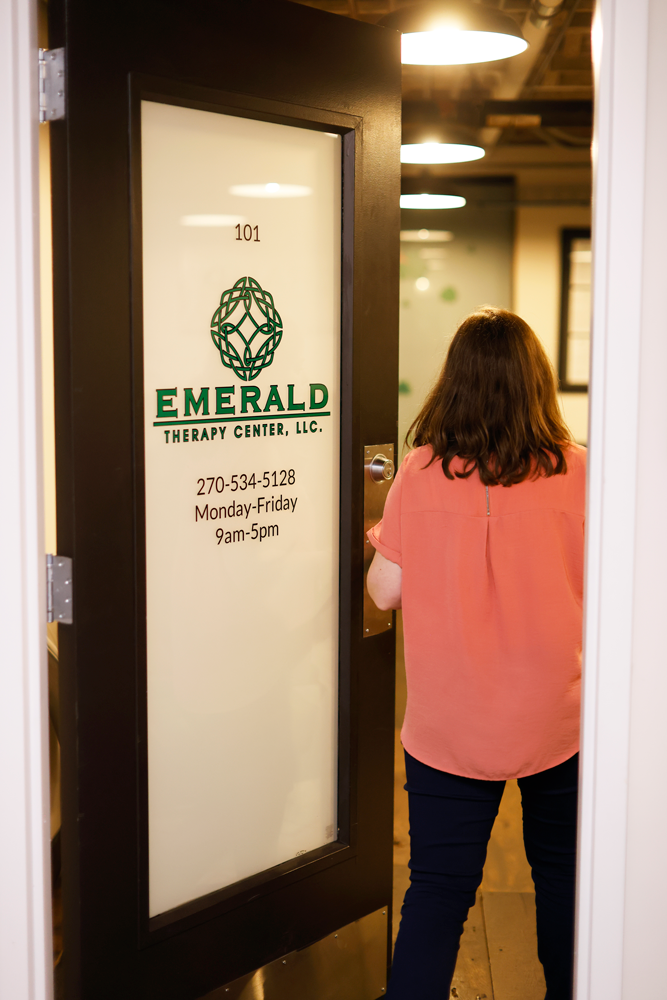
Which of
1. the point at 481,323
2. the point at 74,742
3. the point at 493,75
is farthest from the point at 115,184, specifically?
the point at 493,75

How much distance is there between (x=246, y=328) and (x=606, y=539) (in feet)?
2.82

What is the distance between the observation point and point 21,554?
52.8 inches

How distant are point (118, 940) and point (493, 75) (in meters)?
4.29

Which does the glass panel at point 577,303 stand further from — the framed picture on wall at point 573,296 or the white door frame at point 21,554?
the white door frame at point 21,554

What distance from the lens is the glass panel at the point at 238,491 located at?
1.67m

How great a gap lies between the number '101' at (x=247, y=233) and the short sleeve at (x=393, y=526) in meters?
0.53

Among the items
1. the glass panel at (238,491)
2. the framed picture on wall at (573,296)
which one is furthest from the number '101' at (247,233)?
the framed picture on wall at (573,296)

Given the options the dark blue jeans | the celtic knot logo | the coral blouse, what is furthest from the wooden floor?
the celtic knot logo

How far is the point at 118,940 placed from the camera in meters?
1.65

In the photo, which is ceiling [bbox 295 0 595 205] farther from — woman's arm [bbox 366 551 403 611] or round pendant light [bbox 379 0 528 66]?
woman's arm [bbox 366 551 403 611]

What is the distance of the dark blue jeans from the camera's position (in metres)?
1.67

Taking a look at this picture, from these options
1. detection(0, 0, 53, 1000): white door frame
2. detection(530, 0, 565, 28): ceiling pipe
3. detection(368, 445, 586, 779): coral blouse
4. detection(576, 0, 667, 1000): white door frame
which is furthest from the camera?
detection(530, 0, 565, 28): ceiling pipe

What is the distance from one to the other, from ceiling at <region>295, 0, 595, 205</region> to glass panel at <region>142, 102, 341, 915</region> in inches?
81.8

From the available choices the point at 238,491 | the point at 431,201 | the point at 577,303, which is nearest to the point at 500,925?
the point at 238,491
